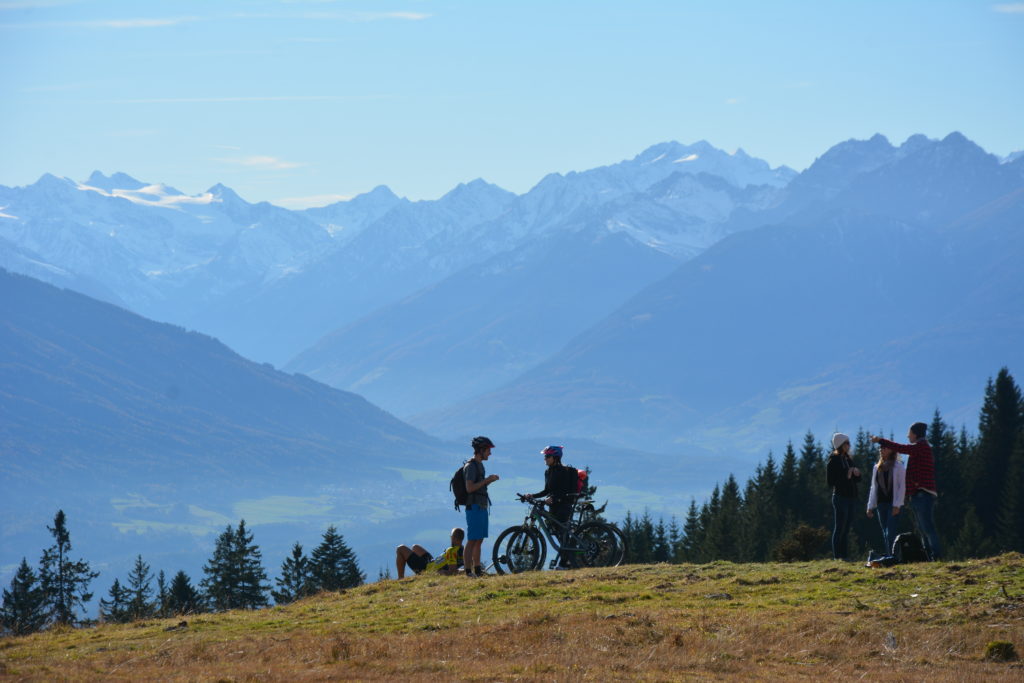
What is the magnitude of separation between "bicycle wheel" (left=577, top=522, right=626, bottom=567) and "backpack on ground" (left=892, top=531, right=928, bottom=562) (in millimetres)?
6026

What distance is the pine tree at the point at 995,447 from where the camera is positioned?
298 ft

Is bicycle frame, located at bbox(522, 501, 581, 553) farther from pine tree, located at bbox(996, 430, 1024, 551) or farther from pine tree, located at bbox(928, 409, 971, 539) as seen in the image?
pine tree, located at bbox(928, 409, 971, 539)

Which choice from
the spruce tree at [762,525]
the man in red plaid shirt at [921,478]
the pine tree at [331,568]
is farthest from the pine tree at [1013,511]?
the man in red plaid shirt at [921,478]

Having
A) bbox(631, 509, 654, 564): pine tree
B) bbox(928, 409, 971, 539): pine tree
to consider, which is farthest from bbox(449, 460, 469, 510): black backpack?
bbox(631, 509, 654, 564): pine tree

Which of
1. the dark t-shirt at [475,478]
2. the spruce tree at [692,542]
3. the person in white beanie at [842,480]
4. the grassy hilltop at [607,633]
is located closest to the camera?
the grassy hilltop at [607,633]

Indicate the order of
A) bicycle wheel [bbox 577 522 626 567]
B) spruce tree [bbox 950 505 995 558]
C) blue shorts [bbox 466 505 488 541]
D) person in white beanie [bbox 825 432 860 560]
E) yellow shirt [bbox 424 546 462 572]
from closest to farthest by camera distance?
1. blue shorts [bbox 466 505 488 541]
2. person in white beanie [bbox 825 432 860 560]
3. bicycle wheel [bbox 577 522 626 567]
4. yellow shirt [bbox 424 546 462 572]
5. spruce tree [bbox 950 505 995 558]

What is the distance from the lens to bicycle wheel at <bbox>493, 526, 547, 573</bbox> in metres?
27.7

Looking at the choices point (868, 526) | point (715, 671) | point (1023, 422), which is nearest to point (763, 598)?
point (715, 671)

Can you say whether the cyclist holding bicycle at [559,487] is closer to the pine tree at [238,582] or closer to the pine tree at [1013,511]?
the pine tree at [238,582]

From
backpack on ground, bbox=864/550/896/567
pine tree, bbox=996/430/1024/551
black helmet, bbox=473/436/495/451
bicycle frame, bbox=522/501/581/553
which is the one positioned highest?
pine tree, bbox=996/430/1024/551

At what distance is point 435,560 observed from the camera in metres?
29.2

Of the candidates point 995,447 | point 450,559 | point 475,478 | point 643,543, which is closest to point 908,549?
point 475,478

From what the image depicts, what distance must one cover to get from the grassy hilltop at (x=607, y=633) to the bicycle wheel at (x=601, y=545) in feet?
7.59

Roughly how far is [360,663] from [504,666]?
221 centimetres
